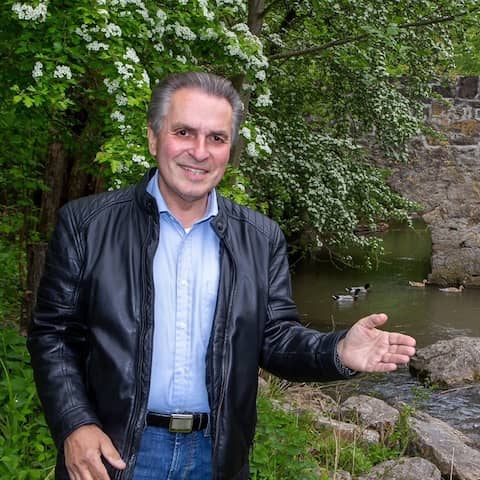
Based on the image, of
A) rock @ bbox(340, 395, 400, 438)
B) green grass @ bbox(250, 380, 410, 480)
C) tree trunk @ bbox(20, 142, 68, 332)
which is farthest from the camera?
tree trunk @ bbox(20, 142, 68, 332)

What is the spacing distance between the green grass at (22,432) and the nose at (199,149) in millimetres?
1716

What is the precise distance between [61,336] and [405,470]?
284cm

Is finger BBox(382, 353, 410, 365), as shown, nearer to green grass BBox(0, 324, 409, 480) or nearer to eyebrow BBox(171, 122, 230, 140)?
eyebrow BBox(171, 122, 230, 140)

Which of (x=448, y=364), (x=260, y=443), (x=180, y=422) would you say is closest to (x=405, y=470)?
(x=260, y=443)

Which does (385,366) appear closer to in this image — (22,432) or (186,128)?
(186,128)

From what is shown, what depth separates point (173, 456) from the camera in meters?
2.00

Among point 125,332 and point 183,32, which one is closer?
point 125,332

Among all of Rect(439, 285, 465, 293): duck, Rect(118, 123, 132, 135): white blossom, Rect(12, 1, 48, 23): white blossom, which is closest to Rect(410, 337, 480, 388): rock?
Rect(439, 285, 465, 293): duck

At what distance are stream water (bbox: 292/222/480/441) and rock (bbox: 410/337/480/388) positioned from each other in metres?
0.15

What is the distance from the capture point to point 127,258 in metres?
1.93

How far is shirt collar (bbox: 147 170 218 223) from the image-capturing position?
203cm

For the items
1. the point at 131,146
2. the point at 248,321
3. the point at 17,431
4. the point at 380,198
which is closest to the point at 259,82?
the point at 131,146

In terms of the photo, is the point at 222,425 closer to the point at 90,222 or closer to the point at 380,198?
the point at 90,222

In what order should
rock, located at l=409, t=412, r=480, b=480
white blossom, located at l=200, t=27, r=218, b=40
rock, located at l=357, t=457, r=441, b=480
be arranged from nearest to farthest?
white blossom, located at l=200, t=27, r=218, b=40 < rock, located at l=357, t=457, r=441, b=480 < rock, located at l=409, t=412, r=480, b=480
